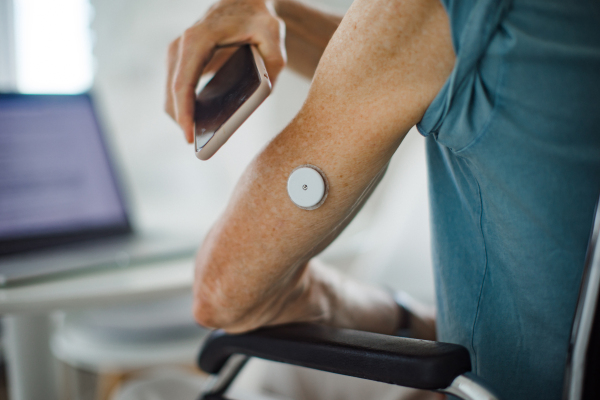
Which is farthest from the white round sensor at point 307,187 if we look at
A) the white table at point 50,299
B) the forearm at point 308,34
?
the white table at point 50,299

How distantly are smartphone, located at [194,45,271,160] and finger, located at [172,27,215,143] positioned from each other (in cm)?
2

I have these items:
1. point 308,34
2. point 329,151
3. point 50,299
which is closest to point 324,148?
point 329,151

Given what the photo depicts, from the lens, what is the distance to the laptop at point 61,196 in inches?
37.9

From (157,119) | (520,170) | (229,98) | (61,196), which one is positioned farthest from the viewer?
(157,119)

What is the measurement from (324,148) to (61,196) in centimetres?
90

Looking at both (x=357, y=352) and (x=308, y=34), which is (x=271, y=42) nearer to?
(x=308, y=34)

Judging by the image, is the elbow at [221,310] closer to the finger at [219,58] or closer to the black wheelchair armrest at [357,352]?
the black wheelchair armrest at [357,352]

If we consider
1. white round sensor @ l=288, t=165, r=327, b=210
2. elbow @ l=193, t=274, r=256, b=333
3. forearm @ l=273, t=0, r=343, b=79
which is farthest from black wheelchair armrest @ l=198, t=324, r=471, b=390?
forearm @ l=273, t=0, r=343, b=79

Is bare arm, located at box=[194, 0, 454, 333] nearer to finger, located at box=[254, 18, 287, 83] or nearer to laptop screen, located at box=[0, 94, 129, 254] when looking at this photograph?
finger, located at box=[254, 18, 287, 83]

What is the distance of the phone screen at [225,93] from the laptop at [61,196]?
476mm

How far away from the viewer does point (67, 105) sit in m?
1.18

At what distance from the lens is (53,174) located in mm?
1088

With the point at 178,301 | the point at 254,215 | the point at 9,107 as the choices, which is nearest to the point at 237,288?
the point at 254,215

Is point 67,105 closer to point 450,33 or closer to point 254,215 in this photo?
point 254,215
